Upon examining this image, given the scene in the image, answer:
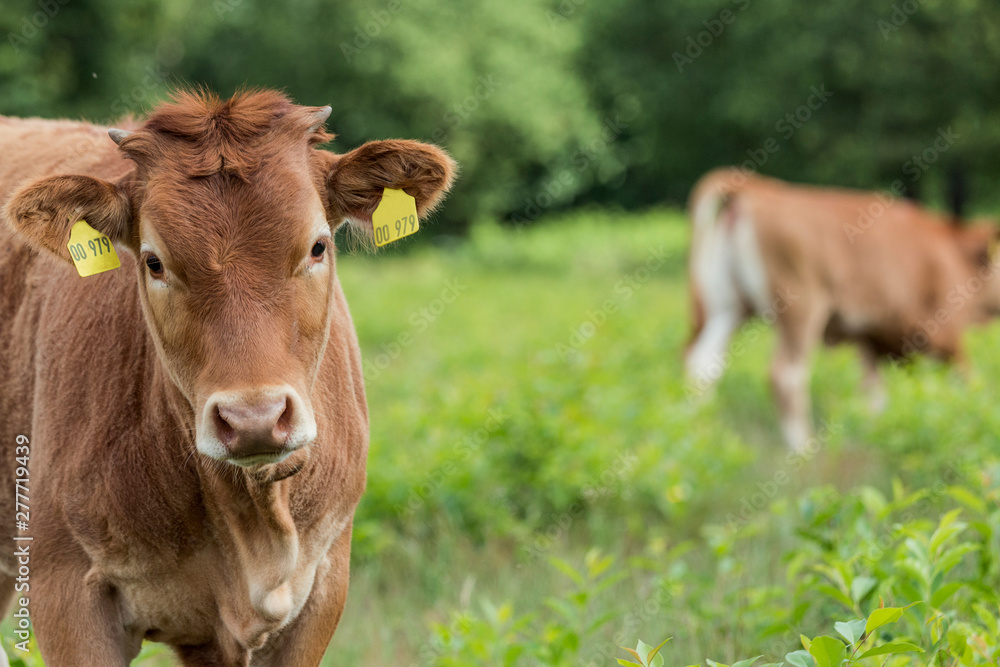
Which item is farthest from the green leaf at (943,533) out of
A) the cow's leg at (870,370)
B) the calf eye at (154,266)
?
the cow's leg at (870,370)

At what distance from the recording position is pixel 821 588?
2.79 metres

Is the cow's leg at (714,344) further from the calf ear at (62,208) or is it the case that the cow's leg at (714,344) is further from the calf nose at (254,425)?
the calf nose at (254,425)

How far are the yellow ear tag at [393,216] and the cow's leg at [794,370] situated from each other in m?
5.31

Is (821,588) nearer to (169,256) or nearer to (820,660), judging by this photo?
(820,660)

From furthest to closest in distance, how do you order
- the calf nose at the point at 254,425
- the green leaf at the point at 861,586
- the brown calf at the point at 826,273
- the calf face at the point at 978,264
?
the calf face at the point at 978,264 → the brown calf at the point at 826,273 → the green leaf at the point at 861,586 → the calf nose at the point at 254,425

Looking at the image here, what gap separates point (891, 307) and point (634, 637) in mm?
6272

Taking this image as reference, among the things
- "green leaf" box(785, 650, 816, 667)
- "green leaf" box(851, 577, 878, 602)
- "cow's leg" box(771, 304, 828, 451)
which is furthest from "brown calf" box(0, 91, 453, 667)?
"cow's leg" box(771, 304, 828, 451)


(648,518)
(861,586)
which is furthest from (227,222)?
(648,518)

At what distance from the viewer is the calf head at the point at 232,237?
2113 millimetres

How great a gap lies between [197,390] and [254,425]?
259 millimetres

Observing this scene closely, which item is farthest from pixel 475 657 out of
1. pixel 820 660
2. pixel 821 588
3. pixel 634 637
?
pixel 820 660

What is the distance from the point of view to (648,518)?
5219 mm

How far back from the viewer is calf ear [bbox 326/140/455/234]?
2.54 meters

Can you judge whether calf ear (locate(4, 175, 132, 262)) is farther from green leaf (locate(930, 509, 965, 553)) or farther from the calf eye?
green leaf (locate(930, 509, 965, 553))
